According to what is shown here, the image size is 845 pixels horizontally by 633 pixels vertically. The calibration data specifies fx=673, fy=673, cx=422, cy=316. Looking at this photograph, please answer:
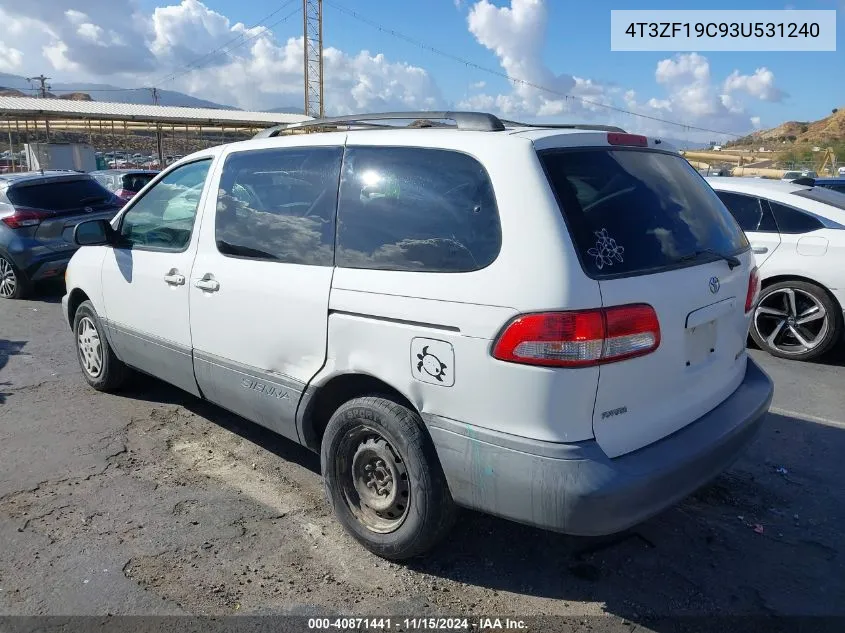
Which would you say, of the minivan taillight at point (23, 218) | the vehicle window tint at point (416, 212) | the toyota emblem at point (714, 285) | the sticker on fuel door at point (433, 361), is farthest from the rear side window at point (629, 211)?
the minivan taillight at point (23, 218)

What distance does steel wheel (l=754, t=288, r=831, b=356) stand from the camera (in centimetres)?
624

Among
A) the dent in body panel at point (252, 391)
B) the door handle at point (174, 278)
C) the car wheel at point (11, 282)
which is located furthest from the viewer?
the car wheel at point (11, 282)

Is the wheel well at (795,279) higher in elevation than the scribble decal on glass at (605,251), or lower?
lower

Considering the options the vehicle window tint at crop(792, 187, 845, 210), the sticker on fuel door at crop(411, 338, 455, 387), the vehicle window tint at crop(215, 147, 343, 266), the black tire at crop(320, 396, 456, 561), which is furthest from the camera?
the vehicle window tint at crop(792, 187, 845, 210)

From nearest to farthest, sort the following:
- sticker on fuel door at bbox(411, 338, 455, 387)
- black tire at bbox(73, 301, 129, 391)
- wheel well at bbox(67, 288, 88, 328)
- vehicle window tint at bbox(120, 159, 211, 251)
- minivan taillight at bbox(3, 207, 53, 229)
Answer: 1. sticker on fuel door at bbox(411, 338, 455, 387)
2. vehicle window tint at bbox(120, 159, 211, 251)
3. black tire at bbox(73, 301, 129, 391)
4. wheel well at bbox(67, 288, 88, 328)
5. minivan taillight at bbox(3, 207, 53, 229)

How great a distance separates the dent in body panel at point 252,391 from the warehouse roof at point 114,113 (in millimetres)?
27531

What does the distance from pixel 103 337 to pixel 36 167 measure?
1027 inches

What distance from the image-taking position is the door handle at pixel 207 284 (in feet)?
12.4

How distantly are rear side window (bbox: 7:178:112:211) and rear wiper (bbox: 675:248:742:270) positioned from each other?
29.9 ft

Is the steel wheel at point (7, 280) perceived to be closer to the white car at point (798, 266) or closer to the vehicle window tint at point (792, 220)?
the white car at point (798, 266)

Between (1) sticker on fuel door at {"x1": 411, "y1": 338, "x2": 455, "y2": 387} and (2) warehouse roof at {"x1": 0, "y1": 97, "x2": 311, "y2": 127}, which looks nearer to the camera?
(1) sticker on fuel door at {"x1": 411, "y1": 338, "x2": 455, "y2": 387}

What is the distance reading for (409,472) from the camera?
2873mm

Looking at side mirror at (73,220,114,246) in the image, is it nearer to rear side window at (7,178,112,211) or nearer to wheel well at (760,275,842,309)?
rear side window at (7,178,112,211)

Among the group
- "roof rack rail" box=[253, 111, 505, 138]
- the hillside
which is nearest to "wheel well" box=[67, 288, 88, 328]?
"roof rack rail" box=[253, 111, 505, 138]
